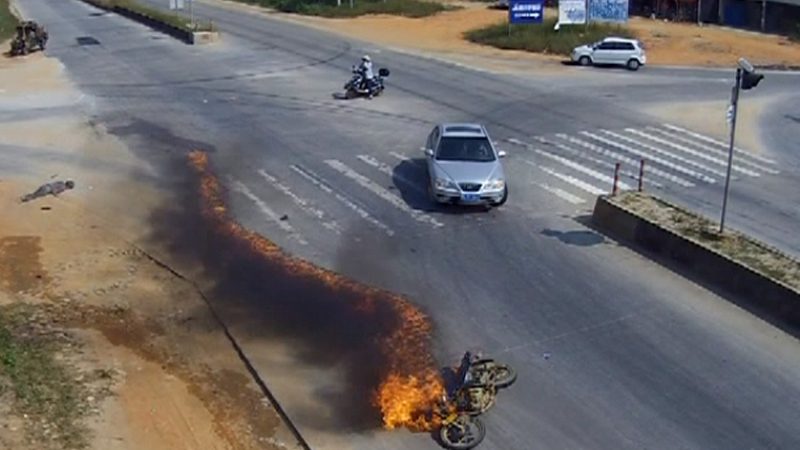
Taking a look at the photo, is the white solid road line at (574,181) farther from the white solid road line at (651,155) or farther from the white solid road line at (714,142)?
the white solid road line at (714,142)

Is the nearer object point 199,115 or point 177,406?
point 177,406

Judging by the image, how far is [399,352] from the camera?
1758 centimetres

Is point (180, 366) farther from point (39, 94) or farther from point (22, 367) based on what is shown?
point (39, 94)

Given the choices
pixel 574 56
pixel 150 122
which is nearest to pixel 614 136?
pixel 150 122

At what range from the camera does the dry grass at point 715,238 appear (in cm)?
A: 1972

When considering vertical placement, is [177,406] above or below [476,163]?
below

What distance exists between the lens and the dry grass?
19.7m

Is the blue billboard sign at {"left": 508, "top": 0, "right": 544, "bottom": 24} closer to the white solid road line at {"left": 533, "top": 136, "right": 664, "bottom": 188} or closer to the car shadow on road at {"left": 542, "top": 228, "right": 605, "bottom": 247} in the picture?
the white solid road line at {"left": 533, "top": 136, "right": 664, "bottom": 188}

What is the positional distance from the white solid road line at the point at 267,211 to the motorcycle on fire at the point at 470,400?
7.55 m

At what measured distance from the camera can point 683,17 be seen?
66875 mm

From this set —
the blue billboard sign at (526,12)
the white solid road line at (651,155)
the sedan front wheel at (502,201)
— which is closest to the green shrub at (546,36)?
the blue billboard sign at (526,12)

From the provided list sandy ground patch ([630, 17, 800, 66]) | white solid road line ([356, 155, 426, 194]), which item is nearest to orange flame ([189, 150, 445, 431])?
white solid road line ([356, 155, 426, 194])

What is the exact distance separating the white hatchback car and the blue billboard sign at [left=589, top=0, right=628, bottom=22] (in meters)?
8.16

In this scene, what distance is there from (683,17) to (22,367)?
56.8 metres
